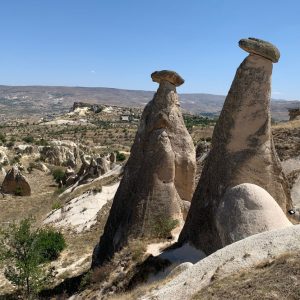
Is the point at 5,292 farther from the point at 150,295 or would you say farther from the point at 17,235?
the point at 150,295

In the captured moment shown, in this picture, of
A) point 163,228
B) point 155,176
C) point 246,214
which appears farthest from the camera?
point 155,176

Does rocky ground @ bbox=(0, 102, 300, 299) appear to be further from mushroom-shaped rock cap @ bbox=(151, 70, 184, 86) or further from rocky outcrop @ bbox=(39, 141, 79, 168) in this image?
mushroom-shaped rock cap @ bbox=(151, 70, 184, 86)

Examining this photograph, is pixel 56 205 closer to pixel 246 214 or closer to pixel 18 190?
pixel 18 190

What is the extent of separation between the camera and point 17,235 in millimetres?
12812

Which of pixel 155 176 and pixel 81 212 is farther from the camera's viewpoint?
pixel 81 212

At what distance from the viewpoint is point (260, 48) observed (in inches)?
405

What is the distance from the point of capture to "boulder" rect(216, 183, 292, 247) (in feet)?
31.3

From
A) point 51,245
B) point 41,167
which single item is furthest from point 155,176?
point 41,167

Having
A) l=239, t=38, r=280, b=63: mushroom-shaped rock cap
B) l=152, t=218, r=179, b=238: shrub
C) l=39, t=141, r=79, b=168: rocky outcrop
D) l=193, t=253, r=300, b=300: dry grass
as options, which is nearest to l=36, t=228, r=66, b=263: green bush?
l=152, t=218, r=179, b=238: shrub

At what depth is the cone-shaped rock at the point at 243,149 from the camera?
1056 cm

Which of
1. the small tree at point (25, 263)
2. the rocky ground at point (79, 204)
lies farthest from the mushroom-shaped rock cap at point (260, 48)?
the small tree at point (25, 263)

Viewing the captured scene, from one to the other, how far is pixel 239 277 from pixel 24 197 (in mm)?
25595

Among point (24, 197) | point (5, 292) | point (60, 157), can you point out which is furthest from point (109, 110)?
point (5, 292)

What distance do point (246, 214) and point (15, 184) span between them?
2425cm
